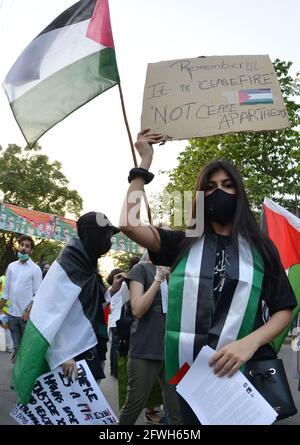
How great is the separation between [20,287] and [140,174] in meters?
5.67

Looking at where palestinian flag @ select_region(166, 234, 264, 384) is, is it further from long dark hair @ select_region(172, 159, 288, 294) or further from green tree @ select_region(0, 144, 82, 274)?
green tree @ select_region(0, 144, 82, 274)

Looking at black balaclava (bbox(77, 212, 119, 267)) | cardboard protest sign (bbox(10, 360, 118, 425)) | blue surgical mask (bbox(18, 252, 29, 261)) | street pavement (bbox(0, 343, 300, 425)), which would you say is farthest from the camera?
blue surgical mask (bbox(18, 252, 29, 261))

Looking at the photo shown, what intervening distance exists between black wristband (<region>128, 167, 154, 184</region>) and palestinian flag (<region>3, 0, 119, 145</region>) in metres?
1.63

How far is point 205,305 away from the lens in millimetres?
2049

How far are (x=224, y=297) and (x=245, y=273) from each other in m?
0.12

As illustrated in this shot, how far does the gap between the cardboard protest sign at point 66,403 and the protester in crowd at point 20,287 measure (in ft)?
13.9

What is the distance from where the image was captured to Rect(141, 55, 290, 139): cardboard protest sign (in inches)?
127

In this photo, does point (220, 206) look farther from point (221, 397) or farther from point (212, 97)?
point (212, 97)

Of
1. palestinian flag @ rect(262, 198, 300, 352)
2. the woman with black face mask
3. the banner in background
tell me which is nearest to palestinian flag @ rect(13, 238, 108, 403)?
the woman with black face mask

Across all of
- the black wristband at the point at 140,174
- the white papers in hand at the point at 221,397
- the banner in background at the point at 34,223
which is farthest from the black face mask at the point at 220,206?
the banner in background at the point at 34,223

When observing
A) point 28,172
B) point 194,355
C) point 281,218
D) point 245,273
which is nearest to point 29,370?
point 194,355

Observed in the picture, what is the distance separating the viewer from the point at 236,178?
89.0 inches

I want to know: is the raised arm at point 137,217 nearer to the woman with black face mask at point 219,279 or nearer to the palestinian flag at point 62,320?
the woman with black face mask at point 219,279

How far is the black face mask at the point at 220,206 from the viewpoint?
2.22 m
